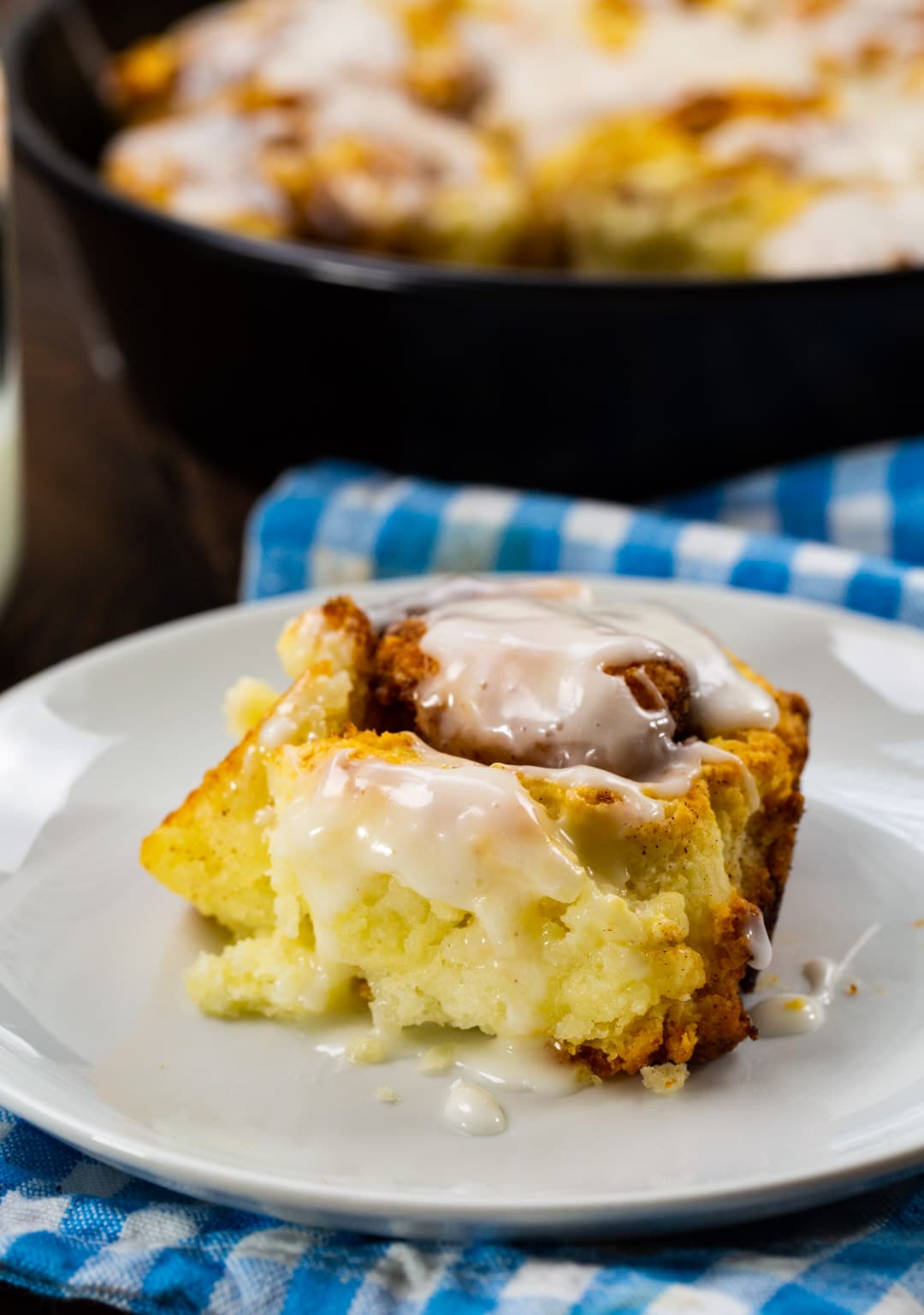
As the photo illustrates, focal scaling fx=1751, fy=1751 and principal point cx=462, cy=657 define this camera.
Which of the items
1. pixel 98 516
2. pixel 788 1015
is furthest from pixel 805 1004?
pixel 98 516

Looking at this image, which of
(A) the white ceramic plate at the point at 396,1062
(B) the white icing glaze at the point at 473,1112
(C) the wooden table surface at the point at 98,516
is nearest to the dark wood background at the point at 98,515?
(C) the wooden table surface at the point at 98,516

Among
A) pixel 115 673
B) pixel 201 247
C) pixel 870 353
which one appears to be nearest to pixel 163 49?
pixel 201 247

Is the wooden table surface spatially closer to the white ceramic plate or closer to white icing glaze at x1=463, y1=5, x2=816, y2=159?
the white ceramic plate

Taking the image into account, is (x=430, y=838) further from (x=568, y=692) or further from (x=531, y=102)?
(x=531, y=102)

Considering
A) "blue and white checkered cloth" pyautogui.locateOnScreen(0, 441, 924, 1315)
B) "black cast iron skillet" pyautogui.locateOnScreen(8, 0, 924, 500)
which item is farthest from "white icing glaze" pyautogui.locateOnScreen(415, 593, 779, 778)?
"black cast iron skillet" pyautogui.locateOnScreen(8, 0, 924, 500)

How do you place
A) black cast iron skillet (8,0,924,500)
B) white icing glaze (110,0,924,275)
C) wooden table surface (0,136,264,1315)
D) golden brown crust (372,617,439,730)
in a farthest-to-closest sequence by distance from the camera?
1. white icing glaze (110,0,924,275)
2. wooden table surface (0,136,264,1315)
3. black cast iron skillet (8,0,924,500)
4. golden brown crust (372,617,439,730)

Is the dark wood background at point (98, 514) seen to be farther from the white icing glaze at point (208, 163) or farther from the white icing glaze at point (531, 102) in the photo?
the white icing glaze at point (531, 102)

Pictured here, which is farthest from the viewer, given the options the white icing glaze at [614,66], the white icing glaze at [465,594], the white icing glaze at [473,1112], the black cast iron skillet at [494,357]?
the white icing glaze at [614,66]
